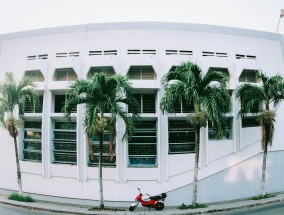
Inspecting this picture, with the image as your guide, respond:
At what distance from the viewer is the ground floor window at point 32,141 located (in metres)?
19.3

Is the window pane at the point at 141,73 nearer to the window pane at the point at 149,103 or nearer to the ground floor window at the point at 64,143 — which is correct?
the window pane at the point at 149,103

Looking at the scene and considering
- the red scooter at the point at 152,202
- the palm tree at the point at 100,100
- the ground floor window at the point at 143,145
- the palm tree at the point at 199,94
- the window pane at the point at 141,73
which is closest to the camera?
the palm tree at the point at 100,100

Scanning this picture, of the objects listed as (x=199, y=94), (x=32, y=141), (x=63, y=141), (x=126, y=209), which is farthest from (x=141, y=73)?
(x=32, y=141)

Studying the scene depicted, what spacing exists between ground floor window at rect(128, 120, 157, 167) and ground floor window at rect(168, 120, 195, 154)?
133cm

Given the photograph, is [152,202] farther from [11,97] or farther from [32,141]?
[11,97]

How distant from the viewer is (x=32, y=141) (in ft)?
63.8

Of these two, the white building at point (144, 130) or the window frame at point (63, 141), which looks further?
the window frame at point (63, 141)

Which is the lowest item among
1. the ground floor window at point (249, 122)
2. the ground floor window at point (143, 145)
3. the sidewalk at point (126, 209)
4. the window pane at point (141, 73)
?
the sidewalk at point (126, 209)

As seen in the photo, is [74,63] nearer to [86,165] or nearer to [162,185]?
[86,165]

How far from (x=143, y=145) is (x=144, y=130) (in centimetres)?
115

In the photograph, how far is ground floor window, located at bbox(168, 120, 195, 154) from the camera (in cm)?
1780

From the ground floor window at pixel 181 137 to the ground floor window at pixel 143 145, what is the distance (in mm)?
1327

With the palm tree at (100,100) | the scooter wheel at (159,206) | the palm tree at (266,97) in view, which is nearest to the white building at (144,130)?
the scooter wheel at (159,206)

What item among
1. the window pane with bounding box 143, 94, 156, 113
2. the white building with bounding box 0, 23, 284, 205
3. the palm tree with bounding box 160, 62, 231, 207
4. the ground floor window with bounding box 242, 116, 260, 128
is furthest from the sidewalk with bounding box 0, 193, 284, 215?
the window pane with bounding box 143, 94, 156, 113
